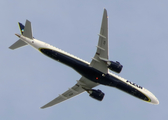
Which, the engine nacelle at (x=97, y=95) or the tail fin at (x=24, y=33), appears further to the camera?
the engine nacelle at (x=97, y=95)

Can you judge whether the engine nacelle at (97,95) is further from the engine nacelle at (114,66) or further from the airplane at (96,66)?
the engine nacelle at (114,66)

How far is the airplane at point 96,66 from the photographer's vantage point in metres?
59.2

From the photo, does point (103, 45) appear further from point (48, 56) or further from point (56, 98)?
point (56, 98)

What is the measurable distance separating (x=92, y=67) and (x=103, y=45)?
628 cm

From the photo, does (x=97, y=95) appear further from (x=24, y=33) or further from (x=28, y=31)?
(x=24, y=33)

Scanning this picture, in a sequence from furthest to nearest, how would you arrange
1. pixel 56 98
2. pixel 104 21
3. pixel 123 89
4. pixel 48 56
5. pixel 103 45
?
pixel 56 98 < pixel 123 89 < pixel 48 56 < pixel 103 45 < pixel 104 21

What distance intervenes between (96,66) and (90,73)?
2.04m

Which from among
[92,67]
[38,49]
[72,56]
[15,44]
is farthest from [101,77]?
[15,44]

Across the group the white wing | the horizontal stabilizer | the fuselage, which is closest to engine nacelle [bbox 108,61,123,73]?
the white wing

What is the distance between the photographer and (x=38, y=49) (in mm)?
60938

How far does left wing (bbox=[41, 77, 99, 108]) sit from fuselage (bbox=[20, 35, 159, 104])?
4.40 m

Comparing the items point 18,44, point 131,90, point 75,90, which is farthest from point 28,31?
point 131,90

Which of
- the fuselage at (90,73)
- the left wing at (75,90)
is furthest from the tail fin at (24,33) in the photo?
the left wing at (75,90)

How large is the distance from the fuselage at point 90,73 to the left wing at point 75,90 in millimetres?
4399
